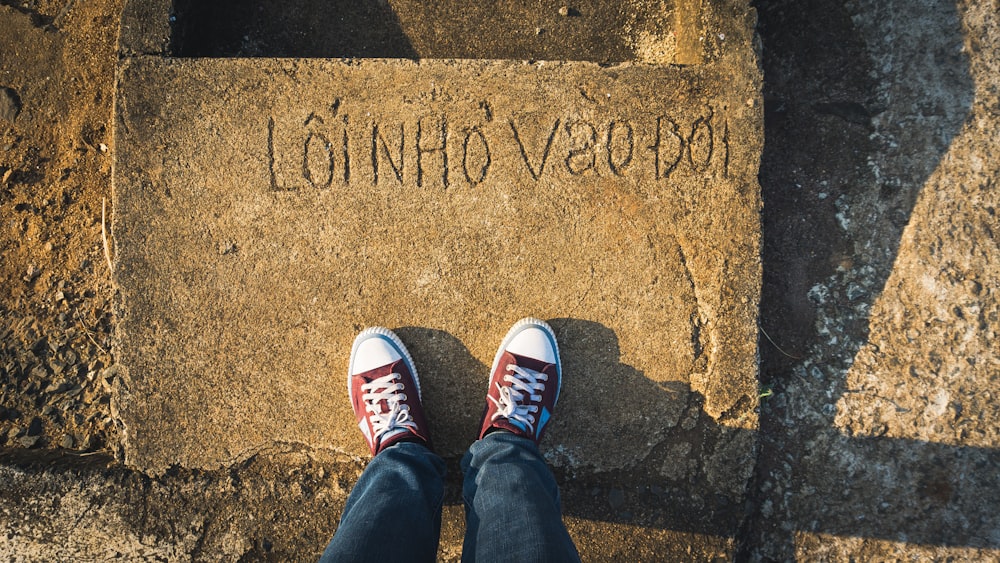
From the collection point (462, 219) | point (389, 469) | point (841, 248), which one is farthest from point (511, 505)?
point (841, 248)

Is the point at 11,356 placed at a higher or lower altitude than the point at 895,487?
higher

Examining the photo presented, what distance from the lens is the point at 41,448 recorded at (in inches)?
82.9

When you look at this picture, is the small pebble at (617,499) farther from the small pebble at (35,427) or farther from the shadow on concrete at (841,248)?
the small pebble at (35,427)

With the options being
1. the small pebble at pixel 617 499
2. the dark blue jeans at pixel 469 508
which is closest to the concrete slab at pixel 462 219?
the small pebble at pixel 617 499

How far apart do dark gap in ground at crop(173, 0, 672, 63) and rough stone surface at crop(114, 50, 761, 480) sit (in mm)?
333

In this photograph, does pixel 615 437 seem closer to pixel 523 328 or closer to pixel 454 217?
pixel 523 328

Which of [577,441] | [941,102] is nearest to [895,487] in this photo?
[577,441]

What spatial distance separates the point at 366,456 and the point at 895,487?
2015 mm

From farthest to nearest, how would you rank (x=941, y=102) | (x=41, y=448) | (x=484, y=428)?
(x=41, y=448) < (x=941, y=102) < (x=484, y=428)

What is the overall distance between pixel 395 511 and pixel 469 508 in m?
0.25

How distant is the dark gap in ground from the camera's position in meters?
2.17

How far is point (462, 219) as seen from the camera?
1.90m

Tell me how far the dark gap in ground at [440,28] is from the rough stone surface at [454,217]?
1.09ft

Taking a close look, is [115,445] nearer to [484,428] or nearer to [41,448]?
[41,448]
